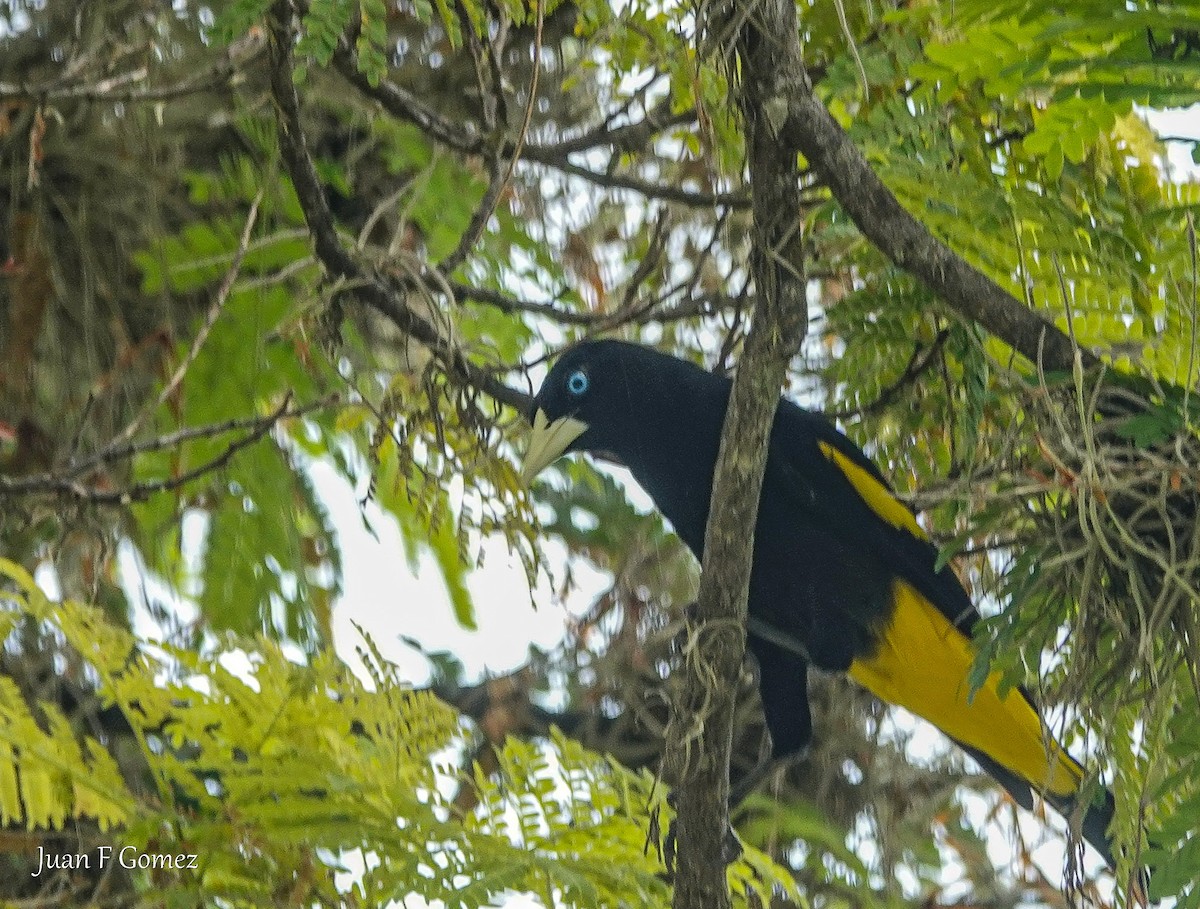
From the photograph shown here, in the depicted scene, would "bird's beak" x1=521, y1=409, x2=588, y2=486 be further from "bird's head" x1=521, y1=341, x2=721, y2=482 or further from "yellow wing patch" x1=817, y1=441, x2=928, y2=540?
"yellow wing patch" x1=817, y1=441, x2=928, y2=540

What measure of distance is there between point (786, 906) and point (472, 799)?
0.74 metres

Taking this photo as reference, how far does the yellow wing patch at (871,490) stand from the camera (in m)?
2.65

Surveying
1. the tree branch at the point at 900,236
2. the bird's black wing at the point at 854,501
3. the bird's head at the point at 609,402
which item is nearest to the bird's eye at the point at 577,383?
the bird's head at the point at 609,402

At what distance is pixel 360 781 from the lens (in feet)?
6.73

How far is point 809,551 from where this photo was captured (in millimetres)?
2688

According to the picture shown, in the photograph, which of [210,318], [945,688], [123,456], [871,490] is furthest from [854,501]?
[123,456]

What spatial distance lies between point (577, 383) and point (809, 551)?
20.8 inches

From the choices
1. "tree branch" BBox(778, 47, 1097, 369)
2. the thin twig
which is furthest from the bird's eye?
"tree branch" BBox(778, 47, 1097, 369)

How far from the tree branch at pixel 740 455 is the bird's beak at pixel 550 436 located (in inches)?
23.6

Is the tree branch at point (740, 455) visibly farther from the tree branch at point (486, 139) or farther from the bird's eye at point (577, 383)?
the bird's eye at point (577, 383)

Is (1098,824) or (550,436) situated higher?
(550,436)

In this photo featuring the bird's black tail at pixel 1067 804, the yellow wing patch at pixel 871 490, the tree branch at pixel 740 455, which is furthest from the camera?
the yellow wing patch at pixel 871 490

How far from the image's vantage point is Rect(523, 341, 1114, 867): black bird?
2658mm

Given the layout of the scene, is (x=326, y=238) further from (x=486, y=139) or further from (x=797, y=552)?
(x=797, y=552)
